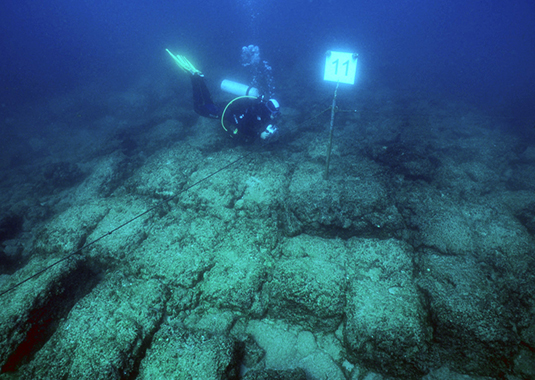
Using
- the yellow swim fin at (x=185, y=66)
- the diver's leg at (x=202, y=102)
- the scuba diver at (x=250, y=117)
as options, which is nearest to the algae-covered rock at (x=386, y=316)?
the scuba diver at (x=250, y=117)

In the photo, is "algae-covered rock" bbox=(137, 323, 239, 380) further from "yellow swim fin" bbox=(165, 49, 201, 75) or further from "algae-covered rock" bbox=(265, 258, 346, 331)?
"yellow swim fin" bbox=(165, 49, 201, 75)

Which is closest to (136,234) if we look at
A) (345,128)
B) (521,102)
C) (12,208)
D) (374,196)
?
(374,196)

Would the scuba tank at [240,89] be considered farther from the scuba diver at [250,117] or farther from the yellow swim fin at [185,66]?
the yellow swim fin at [185,66]

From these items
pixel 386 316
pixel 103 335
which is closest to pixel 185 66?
pixel 103 335

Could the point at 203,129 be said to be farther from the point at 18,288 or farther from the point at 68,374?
the point at 68,374

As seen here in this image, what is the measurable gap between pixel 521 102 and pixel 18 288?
18.3 m

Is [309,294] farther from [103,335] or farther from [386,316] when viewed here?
[103,335]

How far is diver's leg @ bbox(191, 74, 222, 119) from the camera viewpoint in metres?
6.53

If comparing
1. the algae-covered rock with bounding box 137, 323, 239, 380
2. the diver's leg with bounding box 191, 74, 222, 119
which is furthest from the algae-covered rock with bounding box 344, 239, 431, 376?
the diver's leg with bounding box 191, 74, 222, 119

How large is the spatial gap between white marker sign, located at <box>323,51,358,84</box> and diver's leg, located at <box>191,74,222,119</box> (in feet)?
12.3

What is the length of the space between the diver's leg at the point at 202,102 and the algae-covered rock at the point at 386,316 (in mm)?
5235

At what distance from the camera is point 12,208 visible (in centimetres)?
591

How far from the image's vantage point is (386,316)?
2734 mm

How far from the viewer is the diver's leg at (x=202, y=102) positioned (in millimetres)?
6534
